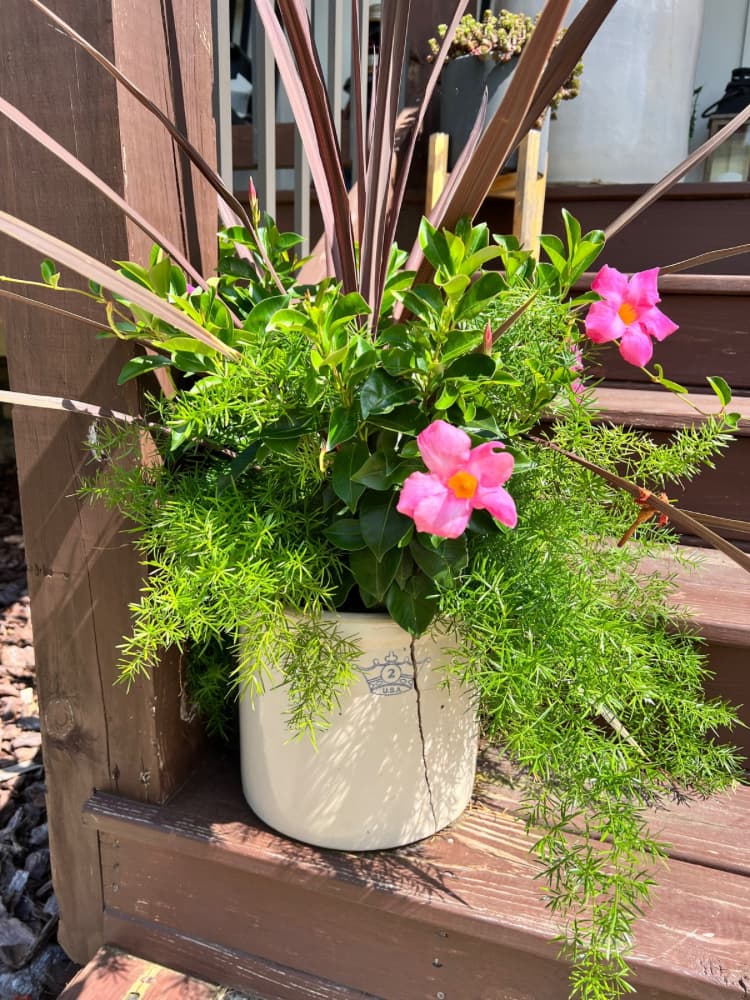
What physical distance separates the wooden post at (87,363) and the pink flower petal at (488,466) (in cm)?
44

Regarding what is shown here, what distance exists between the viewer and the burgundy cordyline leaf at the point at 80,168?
59 cm

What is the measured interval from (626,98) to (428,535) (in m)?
2.10

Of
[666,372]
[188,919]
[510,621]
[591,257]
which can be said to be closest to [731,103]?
[666,372]

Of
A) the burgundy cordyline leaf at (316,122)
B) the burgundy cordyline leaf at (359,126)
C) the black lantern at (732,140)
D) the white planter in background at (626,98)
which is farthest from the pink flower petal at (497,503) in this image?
the black lantern at (732,140)

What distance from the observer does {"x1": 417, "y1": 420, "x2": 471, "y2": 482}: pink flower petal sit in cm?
56

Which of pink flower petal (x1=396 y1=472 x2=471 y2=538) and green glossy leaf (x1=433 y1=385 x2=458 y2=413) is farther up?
green glossy leaf (x1=433 y1=385 x2=458 y2=413)

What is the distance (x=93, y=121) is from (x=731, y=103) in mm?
2693

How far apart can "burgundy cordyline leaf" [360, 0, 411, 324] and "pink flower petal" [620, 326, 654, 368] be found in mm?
252

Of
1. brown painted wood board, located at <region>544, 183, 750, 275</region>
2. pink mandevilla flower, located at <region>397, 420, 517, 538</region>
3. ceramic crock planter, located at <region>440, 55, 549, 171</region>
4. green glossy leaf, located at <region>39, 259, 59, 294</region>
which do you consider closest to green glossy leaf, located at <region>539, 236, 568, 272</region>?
pink mandevilla flower, located at <region>397, 420, 517, 538</region>

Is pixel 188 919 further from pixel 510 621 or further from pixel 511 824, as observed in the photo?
pixel 510 621

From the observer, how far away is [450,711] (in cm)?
77

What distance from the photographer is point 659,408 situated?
1.21 metres

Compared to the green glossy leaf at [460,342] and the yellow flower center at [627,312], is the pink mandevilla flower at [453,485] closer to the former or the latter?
the green glossy leaf at [460,342]

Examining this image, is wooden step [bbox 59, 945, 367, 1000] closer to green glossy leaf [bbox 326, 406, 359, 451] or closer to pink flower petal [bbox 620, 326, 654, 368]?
green glossy leaf [bbox 326, 406, 359, 451]
